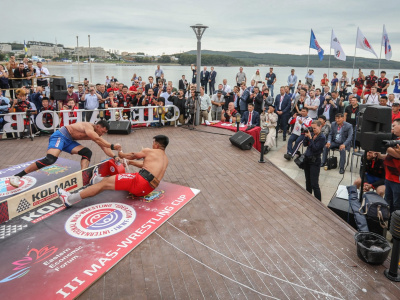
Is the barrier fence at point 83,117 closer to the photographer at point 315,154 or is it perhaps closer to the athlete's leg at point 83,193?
the athlete's leg at point 83,193

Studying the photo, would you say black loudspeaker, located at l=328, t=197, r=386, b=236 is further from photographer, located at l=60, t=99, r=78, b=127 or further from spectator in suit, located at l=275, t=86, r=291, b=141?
photographer, located at l=60, t=99, r=78, b=127

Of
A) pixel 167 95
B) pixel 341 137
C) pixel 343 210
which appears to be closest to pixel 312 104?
pixel 341 137

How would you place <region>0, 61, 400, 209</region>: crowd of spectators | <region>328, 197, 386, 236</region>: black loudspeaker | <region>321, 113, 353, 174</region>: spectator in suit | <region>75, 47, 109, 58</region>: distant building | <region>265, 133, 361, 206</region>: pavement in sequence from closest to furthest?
1. <region>328, 197, 386, 236</region>: black loudspeaker
2. <region>265, 133, 361, 206</region>: pavement
3. <region>321, 113, 353, 174</region>: spectator in suit
4. <region>0, 61, 400, 209</region>: crowd of spectators
5. <region>75, 47, 109, 58</region>: distant building

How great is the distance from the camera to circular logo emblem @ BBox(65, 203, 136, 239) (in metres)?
4.04

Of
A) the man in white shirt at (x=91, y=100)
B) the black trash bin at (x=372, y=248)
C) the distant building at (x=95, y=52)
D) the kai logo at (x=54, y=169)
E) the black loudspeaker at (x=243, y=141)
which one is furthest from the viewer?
the distant building at (x=95, y=52)

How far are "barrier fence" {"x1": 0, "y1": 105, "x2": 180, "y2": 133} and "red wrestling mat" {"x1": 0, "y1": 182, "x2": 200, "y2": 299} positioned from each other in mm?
5111

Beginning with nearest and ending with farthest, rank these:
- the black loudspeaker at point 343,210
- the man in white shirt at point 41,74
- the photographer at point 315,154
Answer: the black loudspeaker at point 343,210 → the photographer at point 315,154 → the man in white shirt at point 41,74

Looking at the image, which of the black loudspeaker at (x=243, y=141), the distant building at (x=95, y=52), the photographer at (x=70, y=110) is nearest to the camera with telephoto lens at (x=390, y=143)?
the black loudspeaker at (x=243, y=141)

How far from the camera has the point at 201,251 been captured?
12.3 ft

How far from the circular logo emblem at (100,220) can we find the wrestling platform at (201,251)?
0.03m

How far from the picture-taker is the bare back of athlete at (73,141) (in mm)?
5527

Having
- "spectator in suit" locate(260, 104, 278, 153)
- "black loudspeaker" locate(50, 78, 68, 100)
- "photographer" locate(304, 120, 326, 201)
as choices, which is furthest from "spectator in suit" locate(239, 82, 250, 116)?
"black loudspeaker" locate(50, 78, 68, 100)

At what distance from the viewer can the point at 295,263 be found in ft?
11.7

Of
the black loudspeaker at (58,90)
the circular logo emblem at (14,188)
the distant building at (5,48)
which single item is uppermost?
the distant building at (5,48)
